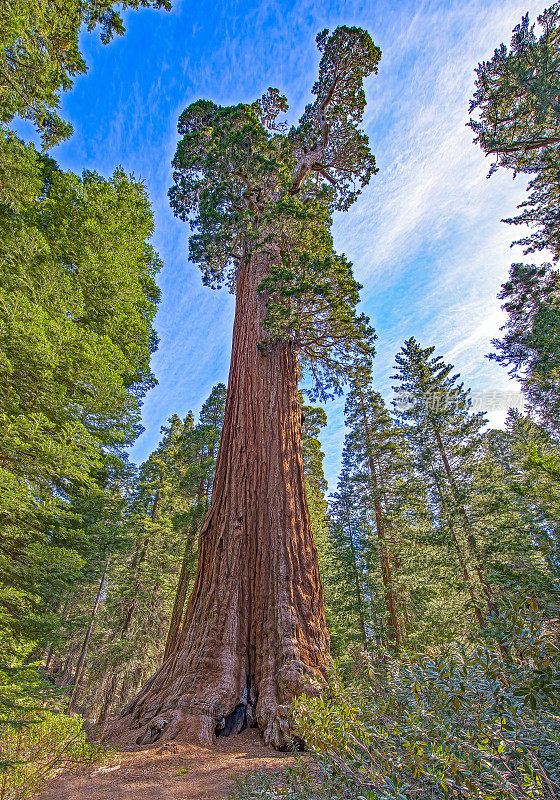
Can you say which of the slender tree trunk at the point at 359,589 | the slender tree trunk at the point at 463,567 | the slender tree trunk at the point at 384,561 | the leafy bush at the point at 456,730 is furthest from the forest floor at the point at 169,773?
the slender tree trunk at the point at 359,589

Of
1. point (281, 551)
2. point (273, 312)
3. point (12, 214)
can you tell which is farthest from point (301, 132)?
point (281, 551)

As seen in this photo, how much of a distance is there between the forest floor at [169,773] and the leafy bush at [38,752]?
0.40ft

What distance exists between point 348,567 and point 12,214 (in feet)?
53.6

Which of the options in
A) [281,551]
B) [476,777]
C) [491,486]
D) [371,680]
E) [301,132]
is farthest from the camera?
[491,486]

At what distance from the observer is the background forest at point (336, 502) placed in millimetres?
1408

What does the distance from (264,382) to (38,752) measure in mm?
5666

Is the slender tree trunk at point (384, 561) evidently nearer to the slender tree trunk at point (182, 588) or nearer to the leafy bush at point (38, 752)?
the slender tree trunk at point (182, 588)

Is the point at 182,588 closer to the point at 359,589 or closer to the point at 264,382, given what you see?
the point at 359,589

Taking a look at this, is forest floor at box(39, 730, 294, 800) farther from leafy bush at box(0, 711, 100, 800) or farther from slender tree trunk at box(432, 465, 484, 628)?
slender tree trunk at box(432, 465, 484, 628)

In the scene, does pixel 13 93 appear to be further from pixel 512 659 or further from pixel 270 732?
pixel 270 732

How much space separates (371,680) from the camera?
211 centimetres

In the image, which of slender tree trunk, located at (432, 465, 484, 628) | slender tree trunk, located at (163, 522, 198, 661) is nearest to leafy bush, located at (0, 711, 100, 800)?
slender tree trunk, located at (163, 522, 198, 661)

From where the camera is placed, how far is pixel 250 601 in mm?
5059

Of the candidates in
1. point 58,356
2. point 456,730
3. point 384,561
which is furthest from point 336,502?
point 456,730
